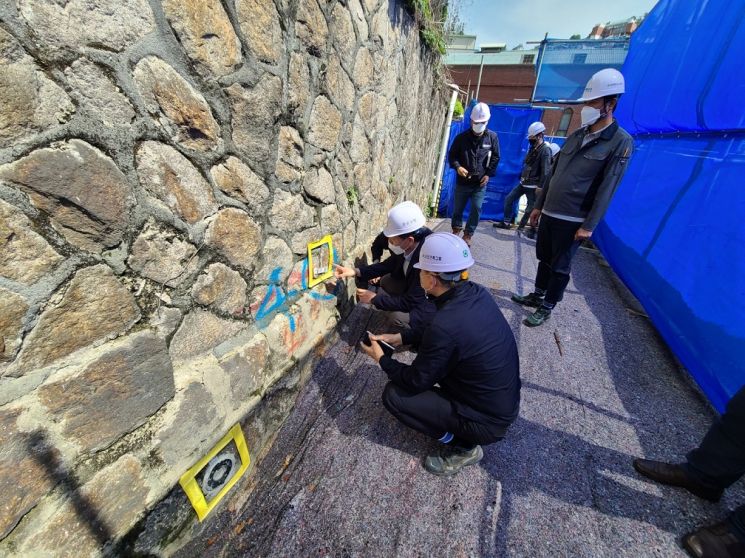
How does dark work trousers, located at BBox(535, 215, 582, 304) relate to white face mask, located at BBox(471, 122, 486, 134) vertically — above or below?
below

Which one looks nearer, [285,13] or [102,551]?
[102,551]

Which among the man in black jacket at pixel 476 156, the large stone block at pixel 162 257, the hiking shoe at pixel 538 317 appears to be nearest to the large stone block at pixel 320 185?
the large stone block at pixel 162 257

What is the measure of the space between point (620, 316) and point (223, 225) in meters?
4.09

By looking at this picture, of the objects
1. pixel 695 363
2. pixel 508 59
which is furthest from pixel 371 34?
pixel 508 59

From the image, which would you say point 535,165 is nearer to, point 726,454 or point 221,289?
point 726,454

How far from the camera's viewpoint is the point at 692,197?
10.3 ft

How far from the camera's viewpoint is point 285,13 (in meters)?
1.52

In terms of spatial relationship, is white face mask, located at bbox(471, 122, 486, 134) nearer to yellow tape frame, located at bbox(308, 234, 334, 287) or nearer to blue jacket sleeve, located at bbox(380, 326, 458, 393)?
yellow tape frame, located at bbox(308, 234, 334, 287)

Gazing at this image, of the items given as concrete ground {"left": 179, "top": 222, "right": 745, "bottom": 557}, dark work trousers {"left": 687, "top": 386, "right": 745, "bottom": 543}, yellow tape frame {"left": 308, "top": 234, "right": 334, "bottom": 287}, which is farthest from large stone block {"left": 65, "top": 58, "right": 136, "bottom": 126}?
dark work trousers {"left": 687, "top": 386, "right": 745, "bottom": 543}

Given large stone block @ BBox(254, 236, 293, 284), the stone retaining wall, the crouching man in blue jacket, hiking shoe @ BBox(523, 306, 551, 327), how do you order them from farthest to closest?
1. hiking shoe @ BBox(523, 306, 551, 327)
2. large stone block @ BBox(254, 236, 293, 284)
3. the crouching man in blue jacket
4. the stone retaining wall

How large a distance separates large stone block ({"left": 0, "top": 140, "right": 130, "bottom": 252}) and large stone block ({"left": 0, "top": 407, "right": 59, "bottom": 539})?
20.8 inches

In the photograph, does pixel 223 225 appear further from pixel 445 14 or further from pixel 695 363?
pixel 445 14

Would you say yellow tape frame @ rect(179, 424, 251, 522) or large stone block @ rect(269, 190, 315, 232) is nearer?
yellow tape frame @ rect(179, 424, 251, 522)

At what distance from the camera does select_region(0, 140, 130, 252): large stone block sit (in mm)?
835
